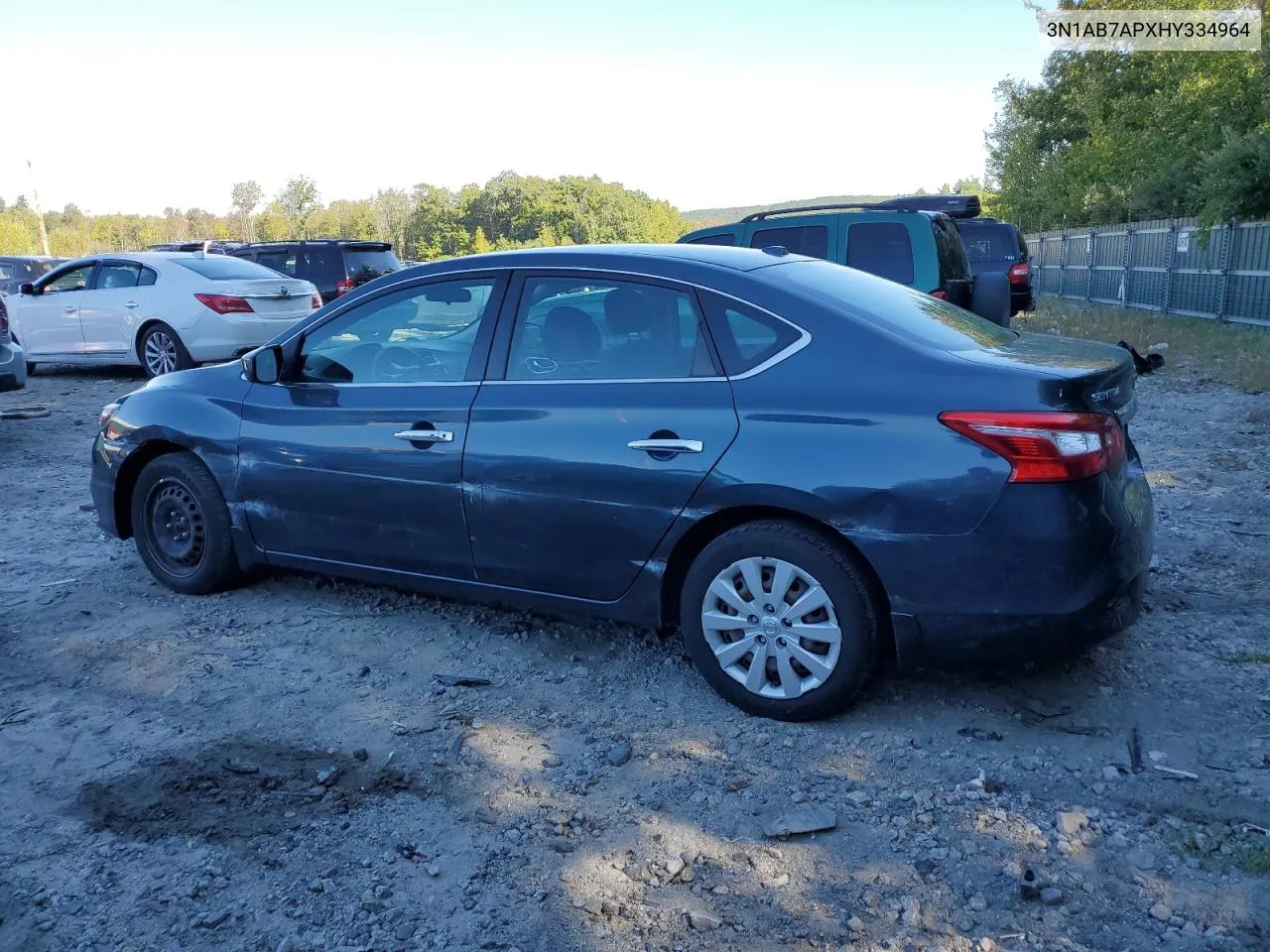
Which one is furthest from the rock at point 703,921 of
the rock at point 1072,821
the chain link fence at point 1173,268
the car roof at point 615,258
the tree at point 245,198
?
the tree at point 245,198

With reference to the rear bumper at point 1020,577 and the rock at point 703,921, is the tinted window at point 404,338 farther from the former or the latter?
the rock at point 703,921

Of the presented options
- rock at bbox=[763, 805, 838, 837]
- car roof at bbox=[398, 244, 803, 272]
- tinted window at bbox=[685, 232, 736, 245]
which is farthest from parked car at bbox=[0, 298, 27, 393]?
rock at bbox=[763, 805, 838, 837]

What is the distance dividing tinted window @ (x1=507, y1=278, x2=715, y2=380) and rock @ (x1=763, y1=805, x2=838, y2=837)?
60.1 inches

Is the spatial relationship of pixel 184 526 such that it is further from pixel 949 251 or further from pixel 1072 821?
pixel 949 251

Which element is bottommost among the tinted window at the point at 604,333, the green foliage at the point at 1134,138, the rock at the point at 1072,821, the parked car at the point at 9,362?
the rock at the point at 1072,821

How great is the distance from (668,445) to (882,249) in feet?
21.9

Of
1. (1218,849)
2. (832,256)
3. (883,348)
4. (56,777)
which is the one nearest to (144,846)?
(56,777)

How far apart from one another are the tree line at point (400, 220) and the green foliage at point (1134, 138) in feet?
163

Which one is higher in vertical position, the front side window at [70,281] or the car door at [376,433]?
Result: the front side window at [70,281]

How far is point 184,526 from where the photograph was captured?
5.21 meters

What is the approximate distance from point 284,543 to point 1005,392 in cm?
317

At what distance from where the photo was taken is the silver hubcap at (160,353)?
12.9m

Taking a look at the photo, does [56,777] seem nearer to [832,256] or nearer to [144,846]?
[144,846]

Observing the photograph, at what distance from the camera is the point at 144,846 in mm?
3145
